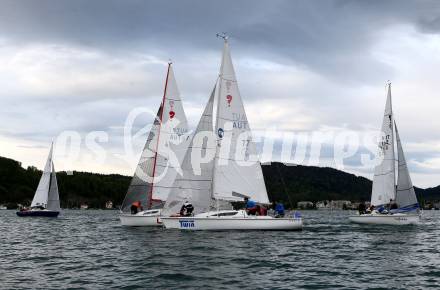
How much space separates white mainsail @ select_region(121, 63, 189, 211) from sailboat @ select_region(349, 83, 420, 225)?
22536 mm

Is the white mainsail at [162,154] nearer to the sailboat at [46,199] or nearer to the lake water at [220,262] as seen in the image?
the lake water at [220,262]

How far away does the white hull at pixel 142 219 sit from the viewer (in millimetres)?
44500

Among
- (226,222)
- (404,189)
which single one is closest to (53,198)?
(226,222)

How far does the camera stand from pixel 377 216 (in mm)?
54938

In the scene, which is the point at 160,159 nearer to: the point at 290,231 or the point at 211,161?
the point at 211,161

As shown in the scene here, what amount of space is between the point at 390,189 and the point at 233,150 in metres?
26.3

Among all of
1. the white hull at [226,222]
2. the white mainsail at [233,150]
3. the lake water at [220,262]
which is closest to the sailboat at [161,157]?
the white mainsail at [233,150]

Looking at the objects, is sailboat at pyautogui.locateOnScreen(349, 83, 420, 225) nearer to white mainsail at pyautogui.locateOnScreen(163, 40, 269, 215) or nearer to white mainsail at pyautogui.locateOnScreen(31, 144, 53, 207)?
white mainsail at pyautogui.locateOnScreen(163, 40, 269, 215)

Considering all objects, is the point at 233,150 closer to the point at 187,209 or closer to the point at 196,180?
the point at 196,180

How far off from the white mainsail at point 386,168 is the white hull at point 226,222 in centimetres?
2463

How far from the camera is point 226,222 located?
3706 centimetres

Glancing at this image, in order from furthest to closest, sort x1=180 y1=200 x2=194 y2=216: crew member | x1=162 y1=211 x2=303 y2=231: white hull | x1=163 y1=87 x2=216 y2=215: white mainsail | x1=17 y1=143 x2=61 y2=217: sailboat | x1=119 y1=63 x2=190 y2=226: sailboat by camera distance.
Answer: x1=17 y1=143 x2=61 y2=217: sailboat
x1=119 y1=63 x2=190 y2=226: sailboat
x1=163 y1=87 x2=216 y2=215: white mainsail
x1=180 y1=200 x2=194 y2=216: crew member
x1=162 y1=211 x2=303 y2=231: white hull

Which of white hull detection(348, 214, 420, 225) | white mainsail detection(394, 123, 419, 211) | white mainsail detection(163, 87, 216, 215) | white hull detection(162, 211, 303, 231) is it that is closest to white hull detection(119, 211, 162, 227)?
white mainsail detection(163, 87, 216, 215)

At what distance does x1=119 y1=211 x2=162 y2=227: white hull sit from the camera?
4450 centimetres
